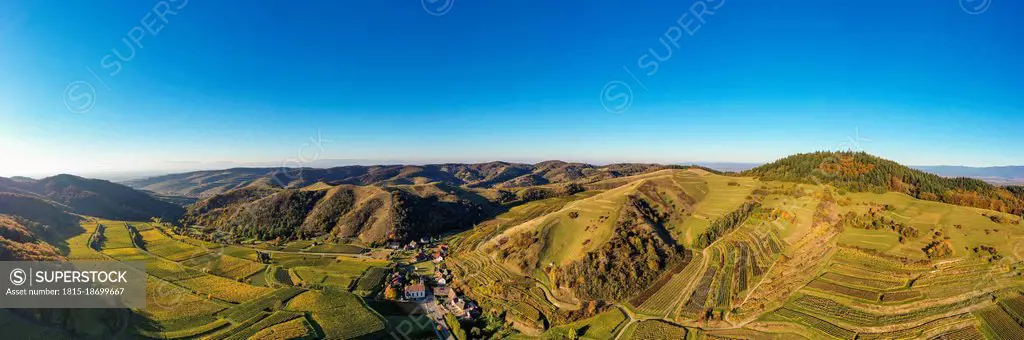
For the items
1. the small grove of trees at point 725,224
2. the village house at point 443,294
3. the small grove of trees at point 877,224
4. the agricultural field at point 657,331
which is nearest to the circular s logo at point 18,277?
the village house at point 443,294

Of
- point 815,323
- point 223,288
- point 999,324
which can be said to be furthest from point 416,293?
point 999,324

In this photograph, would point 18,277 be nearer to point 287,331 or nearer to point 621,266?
point 287,331

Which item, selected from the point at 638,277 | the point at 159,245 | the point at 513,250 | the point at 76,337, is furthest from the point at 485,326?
the point at 159,245

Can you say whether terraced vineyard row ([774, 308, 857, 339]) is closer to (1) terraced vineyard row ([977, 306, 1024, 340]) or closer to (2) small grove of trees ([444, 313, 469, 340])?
(1) terraced vineyard row ([977, 306, 1024, 340])

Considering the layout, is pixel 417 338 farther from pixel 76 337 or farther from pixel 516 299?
pixel 76 337

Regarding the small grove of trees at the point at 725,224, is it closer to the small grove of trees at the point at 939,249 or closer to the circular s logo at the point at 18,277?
the small grove of trees at the point at 939,249

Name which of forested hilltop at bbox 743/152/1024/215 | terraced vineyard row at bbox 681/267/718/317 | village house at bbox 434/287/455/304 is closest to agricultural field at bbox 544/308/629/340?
terraced vineyard row at bbox 681/267/718/317

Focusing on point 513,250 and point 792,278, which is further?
point 513,250

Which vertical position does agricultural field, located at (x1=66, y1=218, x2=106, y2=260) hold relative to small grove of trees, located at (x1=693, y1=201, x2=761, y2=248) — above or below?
below
